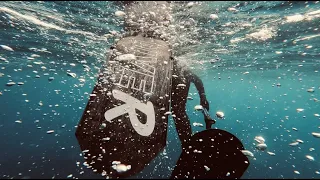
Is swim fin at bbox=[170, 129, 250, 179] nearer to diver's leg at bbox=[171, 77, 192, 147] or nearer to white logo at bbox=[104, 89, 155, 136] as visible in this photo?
diver's leg at bbox=[171, 77, 192, 147]

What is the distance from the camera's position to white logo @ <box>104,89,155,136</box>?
3347 mm

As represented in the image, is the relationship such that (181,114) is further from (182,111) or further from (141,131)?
(141,131)

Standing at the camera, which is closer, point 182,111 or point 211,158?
point 211,158

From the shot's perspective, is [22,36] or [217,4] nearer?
[217,4]

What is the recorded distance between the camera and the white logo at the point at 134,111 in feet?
11.0

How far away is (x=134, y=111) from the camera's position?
11.8 ft

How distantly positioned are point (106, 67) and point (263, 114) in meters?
61.1

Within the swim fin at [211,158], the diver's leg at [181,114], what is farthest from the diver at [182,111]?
the swim fin at [211,158]

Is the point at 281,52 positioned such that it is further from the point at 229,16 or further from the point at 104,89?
the point at 104,89

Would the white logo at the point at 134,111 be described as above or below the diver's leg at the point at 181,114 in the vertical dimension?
above

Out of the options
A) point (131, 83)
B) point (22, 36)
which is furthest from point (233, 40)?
point (22, 36)

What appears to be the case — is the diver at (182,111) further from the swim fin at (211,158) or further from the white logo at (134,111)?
the white logo at (134,111)

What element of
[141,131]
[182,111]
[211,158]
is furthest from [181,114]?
[211,158]

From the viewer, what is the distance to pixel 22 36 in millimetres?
9625
